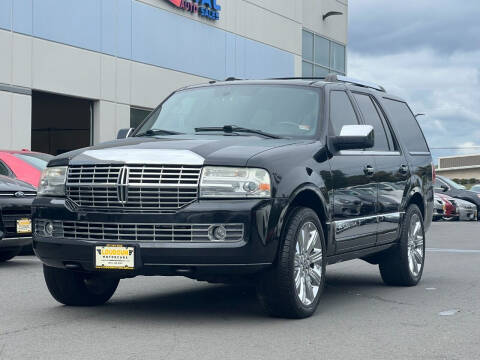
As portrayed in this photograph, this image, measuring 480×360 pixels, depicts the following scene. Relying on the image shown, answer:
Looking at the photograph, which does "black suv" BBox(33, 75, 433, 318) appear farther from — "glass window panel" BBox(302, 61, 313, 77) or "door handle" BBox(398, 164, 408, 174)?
"glass window panel" BBox(302, 61, 313, 77)

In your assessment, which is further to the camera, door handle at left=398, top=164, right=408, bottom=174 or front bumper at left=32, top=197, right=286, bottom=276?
door handle at left=398, top=164, right=408, bottom=174

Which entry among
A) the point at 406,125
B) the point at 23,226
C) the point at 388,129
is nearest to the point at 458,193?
the point at 406,125

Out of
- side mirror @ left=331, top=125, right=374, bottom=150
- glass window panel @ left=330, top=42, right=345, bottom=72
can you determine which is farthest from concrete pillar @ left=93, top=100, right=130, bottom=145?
side mirror @ left=331, top=125, right=374, bottom=150

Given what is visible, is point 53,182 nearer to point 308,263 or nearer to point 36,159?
point 308,263

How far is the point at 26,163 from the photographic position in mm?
13711

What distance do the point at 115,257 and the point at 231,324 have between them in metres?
0.99

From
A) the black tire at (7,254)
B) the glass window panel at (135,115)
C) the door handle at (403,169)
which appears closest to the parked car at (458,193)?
the glass window panel at (135,115)

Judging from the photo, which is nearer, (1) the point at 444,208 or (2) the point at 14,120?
(2) the point at 14,120

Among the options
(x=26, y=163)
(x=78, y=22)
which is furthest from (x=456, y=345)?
(x=78, y=22)

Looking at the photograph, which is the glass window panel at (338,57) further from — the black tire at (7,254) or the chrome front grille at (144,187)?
the chrome front grille at (144,187)

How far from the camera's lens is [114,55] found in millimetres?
28172

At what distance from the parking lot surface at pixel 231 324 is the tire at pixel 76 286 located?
0.38 ft

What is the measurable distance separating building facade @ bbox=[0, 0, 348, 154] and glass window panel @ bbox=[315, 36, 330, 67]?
6.94 feet

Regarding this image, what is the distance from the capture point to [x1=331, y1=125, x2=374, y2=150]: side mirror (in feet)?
24.7
